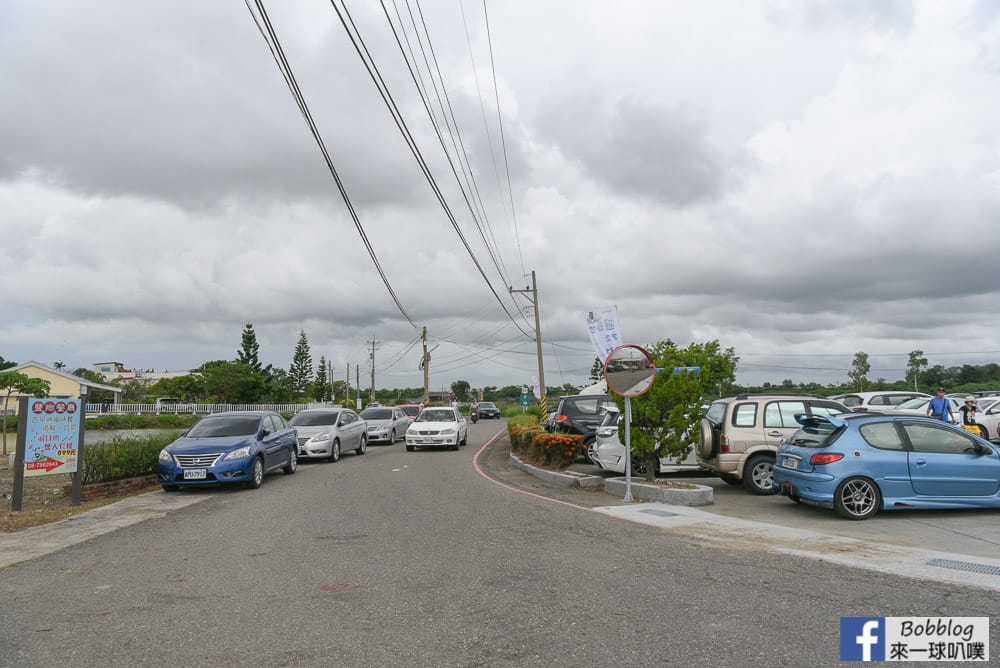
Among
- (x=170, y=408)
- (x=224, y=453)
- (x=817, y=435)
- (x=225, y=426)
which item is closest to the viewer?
(x=817, y=435)

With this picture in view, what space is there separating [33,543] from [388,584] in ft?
17.2

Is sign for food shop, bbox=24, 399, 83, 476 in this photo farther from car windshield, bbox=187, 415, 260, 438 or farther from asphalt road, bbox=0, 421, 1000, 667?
car windshield, bbox=187, 415, 260, 438

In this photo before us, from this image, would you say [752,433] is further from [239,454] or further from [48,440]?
[48,440]

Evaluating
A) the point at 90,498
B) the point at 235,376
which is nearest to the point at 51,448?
the point at 90,498

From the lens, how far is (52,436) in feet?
35.2

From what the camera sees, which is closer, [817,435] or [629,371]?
[817,435]

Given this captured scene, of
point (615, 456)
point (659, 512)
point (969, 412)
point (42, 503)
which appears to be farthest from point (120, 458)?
point (969, 412)

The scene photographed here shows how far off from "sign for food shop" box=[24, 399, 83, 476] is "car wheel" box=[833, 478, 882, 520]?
37.6 ft

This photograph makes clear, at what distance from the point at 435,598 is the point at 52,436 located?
27.5ft

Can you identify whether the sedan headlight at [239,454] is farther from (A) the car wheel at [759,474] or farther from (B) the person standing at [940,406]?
(B) the person standing at [940,406]

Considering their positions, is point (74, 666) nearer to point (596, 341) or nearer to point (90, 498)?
point (90, 498)

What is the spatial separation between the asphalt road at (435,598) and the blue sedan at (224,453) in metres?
3.60

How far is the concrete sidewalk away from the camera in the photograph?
7891mm

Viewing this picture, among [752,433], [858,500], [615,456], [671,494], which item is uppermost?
[752,433]
